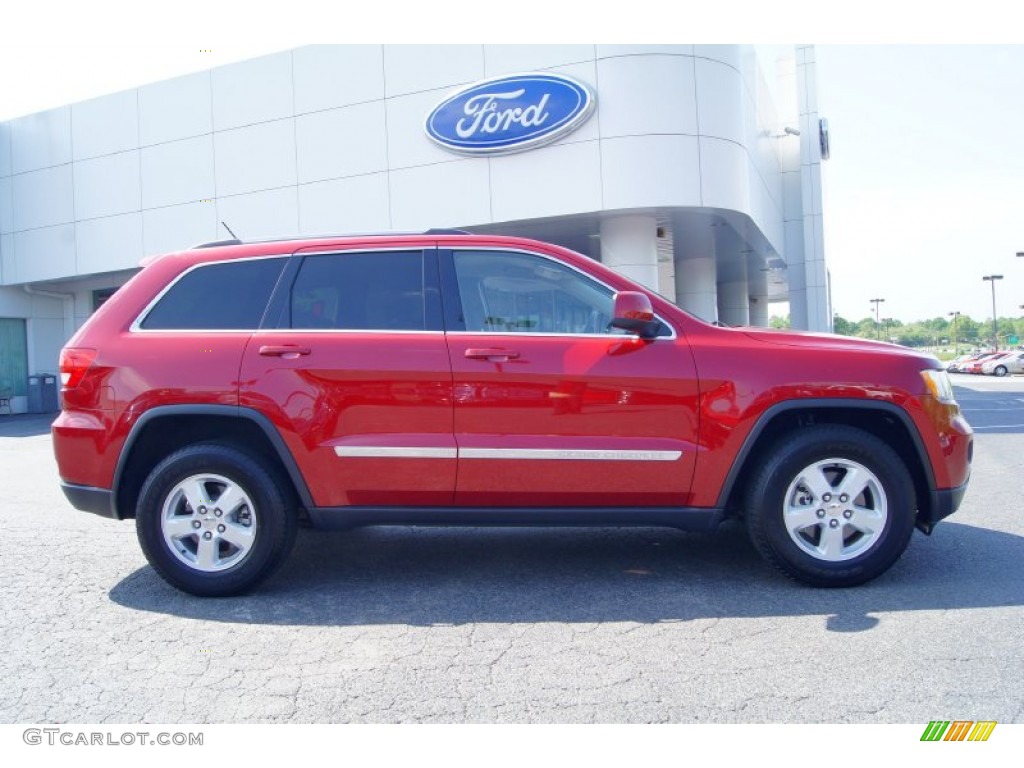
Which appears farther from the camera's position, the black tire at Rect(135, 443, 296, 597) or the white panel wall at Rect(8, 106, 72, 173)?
the white panel wall at Rect(8, 106, 72, 173)

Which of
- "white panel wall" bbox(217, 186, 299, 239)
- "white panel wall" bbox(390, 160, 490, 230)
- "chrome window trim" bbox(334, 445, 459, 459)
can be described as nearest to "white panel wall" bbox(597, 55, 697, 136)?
"white panel wall" bbox(390, 160, 490, 230)

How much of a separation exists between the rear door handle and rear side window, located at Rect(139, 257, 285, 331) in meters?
0.20

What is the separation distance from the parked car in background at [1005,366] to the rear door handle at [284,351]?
4464 cm

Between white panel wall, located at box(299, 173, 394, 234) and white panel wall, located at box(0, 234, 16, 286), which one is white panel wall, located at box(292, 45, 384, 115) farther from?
white panel wall, located at box(0, 234, 16, 286)

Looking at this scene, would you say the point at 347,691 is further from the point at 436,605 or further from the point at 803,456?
the point at 803,456

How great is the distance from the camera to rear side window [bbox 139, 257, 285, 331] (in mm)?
4324

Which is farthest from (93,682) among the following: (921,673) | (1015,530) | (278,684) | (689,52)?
(689,52)

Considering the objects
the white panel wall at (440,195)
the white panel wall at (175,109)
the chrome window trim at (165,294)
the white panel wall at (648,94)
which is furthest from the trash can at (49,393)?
the chrome window trim at (165,294)

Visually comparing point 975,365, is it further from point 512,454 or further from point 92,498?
point 92,498

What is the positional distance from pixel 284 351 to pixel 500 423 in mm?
1216

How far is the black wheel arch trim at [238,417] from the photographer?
4121 millimetres

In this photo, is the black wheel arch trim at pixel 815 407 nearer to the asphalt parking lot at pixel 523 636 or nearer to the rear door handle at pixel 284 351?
the asphalt parking lot at pixel 523 636

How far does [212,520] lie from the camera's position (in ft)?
13.7

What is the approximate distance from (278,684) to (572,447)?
177cm
